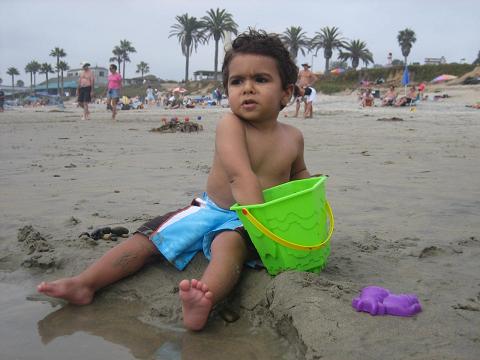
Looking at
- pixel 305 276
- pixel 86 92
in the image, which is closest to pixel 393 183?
pixel 305 276

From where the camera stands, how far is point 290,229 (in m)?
1.79

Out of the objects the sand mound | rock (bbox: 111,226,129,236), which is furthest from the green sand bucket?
the sand mound

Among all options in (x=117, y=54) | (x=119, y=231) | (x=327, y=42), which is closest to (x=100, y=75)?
(x=117, y=54)

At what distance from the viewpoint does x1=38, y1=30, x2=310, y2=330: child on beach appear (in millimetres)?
1897

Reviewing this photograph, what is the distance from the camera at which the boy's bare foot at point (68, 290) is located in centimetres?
177

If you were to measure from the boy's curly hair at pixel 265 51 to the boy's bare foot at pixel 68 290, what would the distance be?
1040mm

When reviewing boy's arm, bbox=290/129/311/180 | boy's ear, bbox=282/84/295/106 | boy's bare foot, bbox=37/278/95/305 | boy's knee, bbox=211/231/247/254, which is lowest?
boy's bare foot, bbox=37/278/95/305

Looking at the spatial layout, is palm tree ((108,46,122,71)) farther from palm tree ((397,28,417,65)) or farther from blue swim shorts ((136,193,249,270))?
blue swim shorts ((136,193,249,270))

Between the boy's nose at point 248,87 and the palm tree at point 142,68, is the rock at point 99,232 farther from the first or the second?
the palm tree at point 142,68

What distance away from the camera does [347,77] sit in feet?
130

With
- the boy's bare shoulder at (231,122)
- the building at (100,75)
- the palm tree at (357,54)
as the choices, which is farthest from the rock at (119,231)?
the building at (100,75)

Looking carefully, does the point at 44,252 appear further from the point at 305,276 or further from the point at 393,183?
the point at 393,183

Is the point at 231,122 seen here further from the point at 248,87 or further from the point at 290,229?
the point at 290,229

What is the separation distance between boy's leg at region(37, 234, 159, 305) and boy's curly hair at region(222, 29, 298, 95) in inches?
31.4
